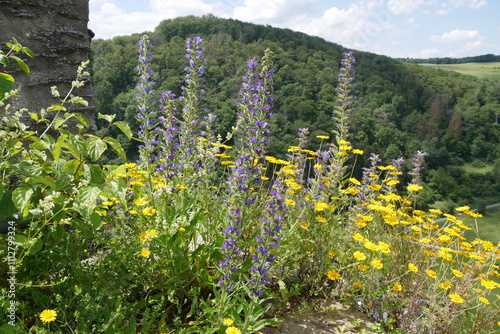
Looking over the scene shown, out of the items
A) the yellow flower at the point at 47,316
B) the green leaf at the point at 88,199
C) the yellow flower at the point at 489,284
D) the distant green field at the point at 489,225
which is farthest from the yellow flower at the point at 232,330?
the distant green field at the point at 489,225

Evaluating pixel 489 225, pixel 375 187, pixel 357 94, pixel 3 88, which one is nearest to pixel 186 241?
pixel 3 88

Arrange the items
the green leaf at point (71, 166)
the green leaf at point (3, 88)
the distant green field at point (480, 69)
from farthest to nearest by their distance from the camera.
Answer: the distant green field at point (480, 69)
the green leaf at point (71, 166)
the green leaf at point (3, 88)

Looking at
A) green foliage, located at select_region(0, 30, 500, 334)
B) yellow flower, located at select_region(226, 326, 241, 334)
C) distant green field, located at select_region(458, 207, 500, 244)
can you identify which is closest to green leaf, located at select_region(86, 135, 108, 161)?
green foliage, located at select_region(0, 30, 500, 334)

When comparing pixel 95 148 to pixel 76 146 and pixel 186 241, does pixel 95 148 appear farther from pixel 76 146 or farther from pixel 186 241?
pixel 186 241

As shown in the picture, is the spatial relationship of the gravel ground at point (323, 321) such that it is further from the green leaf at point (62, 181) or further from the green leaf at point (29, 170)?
the green leaf at point (29, 170)

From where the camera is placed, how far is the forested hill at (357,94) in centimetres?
7489

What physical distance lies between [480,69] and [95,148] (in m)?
190

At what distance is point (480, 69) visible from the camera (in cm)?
15300

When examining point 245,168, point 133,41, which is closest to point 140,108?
point 245,168

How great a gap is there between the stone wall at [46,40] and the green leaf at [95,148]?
1.47 meters

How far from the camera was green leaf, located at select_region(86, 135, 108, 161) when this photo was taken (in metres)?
1.77

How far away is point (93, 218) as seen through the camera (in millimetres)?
2000

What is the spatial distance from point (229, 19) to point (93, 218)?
457 ft

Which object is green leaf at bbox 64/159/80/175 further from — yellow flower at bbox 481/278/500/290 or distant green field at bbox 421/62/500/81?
distant green field at bbox 421/62/500/81
